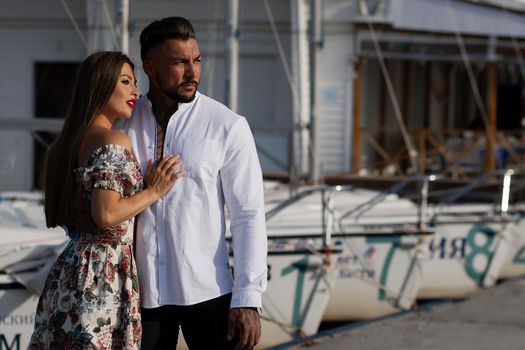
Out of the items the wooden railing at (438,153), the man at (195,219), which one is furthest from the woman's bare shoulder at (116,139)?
the wooden railing at (438,153)

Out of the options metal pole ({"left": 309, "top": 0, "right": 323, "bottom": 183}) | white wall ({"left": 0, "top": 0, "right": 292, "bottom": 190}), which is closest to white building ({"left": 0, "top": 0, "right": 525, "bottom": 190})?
white wall ({"left": 0, "top": 0, "right": 292, "bottom": 190})

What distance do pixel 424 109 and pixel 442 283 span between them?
13400 millimetres

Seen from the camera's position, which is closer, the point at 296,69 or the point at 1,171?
the point at 1,171

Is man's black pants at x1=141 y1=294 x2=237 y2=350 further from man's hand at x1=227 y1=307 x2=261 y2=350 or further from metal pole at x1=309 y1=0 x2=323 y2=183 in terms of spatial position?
metal pole at x1=309 y1=0 x2=323 y2=183

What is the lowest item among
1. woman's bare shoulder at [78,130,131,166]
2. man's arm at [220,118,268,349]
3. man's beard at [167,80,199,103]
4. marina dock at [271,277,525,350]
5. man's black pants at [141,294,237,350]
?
marina dock at [271,277,525,350]

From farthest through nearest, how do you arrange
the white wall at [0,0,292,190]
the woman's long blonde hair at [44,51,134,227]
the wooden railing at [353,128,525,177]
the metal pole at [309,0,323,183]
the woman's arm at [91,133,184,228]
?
the wooden railing at [353,128,525,177], the white wall at [0,0,292,190], the metal pole at [309,0,323,183], the woman's long blonde hair at [44,51,134,227], the woman's arm at [91,133,184,228]

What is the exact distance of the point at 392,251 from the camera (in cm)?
973

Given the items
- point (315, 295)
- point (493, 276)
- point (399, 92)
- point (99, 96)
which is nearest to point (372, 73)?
point (399, 92)

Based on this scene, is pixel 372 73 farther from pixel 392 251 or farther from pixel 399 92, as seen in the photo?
pixel 392 251

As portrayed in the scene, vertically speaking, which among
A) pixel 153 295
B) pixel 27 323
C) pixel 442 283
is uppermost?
pixel 153 295

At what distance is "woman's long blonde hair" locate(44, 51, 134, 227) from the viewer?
372cm

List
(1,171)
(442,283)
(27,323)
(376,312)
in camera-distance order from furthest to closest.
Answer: (1,171)
(442,283)
(376,312)
(27,323)

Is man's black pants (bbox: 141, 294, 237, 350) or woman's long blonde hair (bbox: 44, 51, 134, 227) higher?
woman's long blonde hair (bbox: 44, 51, 134, 227)

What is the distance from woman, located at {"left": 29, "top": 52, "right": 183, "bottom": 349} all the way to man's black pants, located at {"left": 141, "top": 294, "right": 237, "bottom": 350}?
0.29 ft
